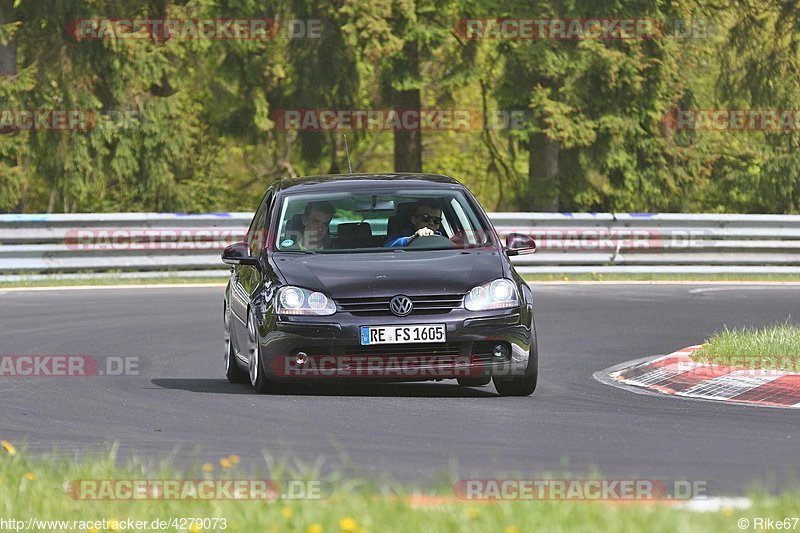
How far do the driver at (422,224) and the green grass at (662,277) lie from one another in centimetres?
1255

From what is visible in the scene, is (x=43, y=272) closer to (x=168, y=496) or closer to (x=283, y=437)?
(x=283, y=437)

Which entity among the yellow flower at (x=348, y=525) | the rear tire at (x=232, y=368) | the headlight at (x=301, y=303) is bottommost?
the rear tire at (x=232, y=368)

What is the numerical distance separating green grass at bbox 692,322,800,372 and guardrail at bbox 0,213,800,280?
37.8ft

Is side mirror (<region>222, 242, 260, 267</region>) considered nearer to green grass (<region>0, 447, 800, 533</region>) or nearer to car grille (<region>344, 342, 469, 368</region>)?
car grille (<region>344, 342, 469, 368</region>)

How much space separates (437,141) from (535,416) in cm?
3912

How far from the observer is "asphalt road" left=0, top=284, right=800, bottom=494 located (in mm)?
8203

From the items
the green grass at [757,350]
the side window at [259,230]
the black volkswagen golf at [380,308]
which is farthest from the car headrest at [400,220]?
the green grass at [757,350]

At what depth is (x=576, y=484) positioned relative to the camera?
23.4 feet

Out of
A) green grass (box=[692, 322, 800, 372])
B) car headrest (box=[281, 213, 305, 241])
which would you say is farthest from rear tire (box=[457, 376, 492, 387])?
green grass (box=[692, 322, 800, 372])

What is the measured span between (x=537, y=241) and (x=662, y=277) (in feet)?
6.58

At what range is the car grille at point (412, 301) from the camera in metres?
11.0

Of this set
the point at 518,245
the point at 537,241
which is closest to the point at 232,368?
the point at 518,245

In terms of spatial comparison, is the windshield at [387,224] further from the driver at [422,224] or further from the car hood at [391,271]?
the car hood at [391,271]

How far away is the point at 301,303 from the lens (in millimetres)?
11117
